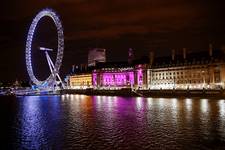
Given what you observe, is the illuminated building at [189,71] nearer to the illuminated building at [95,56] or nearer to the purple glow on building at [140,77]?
the purple glow on building at [140,77]

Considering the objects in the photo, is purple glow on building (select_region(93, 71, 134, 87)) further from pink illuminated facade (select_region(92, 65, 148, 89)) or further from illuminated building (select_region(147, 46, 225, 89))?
illuminated building (select_region(147, 46, 225, 89))

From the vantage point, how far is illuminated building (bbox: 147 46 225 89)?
84.9m

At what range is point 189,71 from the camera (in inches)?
3698

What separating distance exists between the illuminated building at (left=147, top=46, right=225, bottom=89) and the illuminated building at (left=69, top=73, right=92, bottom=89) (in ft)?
112

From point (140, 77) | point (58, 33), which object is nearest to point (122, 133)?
point (58, 33)

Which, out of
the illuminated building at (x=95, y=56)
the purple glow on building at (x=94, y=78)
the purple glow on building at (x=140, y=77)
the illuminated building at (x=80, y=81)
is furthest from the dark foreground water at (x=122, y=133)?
the illuminated building at (x=95, y=56)

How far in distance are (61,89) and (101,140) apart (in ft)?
283

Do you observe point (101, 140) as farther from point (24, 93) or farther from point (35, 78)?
point (24, 93)

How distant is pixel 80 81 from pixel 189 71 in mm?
58900

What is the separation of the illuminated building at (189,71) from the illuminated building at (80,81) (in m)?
34.0

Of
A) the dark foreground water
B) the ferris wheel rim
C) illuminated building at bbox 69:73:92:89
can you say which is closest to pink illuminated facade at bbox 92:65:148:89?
illuminated building at bbox 69:73:92:89

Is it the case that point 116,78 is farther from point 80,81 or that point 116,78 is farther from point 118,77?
point 80,81

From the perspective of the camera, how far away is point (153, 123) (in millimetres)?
29234

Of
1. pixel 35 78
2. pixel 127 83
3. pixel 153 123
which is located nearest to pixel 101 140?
pixel 153 123
